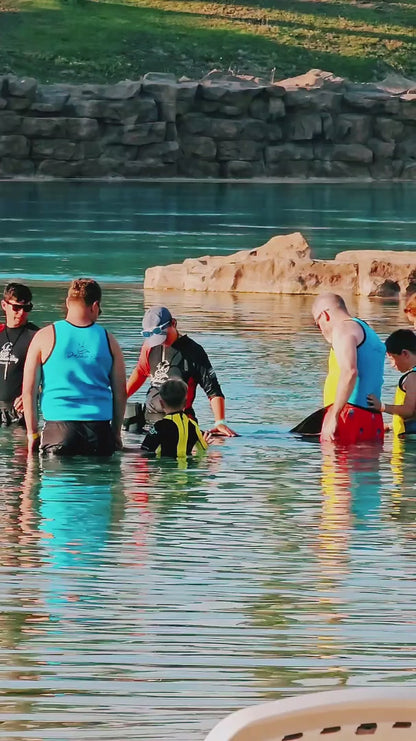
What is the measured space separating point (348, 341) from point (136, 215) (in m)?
34.5

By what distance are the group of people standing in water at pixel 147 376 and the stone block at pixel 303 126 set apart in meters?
56.0

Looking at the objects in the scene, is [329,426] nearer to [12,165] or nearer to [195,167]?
[12,165]

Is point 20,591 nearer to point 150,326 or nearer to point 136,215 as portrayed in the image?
point 150,326

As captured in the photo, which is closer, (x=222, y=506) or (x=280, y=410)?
(x=222, y=506)

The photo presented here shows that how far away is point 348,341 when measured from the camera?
10.8 metres

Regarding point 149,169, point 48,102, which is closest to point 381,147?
point 149,169

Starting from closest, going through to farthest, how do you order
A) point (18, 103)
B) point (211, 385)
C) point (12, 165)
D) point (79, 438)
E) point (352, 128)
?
point (79, 438) < point (211, 385) < point (18, 103) < point (12, 165) < point (352, 128)

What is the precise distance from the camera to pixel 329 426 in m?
11.5

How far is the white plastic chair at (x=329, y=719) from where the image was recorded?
122 inches

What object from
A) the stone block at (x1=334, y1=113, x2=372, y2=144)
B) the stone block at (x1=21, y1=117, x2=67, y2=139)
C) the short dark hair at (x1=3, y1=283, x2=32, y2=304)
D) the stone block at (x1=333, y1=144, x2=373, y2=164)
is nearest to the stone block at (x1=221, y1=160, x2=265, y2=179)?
the stone block at (x1=333, y1=144, x2=373, y2=164)

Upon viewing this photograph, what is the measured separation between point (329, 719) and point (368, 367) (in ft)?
26.7

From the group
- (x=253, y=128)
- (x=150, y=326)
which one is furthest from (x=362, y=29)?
(x=150, y=326)

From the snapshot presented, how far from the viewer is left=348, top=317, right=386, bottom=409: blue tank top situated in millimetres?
11039

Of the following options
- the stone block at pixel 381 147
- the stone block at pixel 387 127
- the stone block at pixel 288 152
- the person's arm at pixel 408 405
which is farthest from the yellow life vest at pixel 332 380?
the stone block at pixel 381 147
